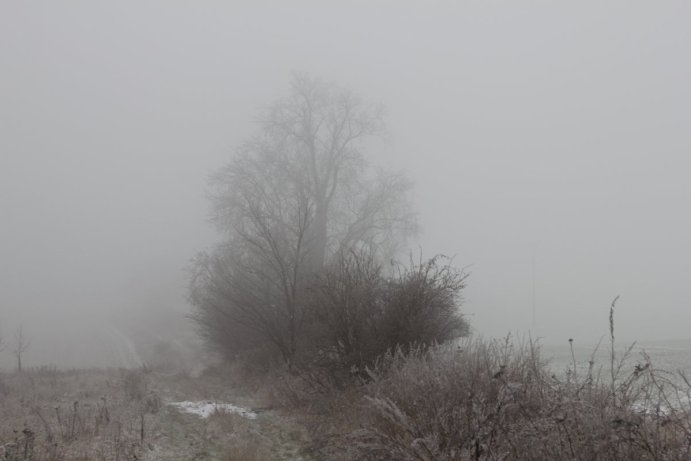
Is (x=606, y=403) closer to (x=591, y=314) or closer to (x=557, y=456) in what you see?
(x=557, y=456)

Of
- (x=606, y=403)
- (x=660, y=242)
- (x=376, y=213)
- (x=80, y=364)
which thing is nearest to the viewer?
(x=606, y=403)

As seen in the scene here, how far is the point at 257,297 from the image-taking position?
51.6 feet

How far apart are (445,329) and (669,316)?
56449mm

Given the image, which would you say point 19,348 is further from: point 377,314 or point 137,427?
point 377,314

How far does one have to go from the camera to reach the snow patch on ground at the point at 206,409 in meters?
9.77

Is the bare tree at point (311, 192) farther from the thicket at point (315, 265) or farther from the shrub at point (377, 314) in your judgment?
the shrub at point (377, 314)

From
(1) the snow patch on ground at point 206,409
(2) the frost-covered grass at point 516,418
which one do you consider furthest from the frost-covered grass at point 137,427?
(2) the frost-covered grass at point 516,418

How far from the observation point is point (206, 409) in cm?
1028

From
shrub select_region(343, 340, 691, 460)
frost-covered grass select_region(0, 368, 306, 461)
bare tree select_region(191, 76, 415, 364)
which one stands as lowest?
frost-covered grass select_region(0, 368, 306, 461)

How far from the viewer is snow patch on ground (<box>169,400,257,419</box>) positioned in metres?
9.77

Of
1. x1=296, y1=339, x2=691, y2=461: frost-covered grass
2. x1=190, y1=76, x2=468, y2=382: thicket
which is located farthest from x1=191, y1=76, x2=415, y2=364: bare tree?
x1=296, y1=339, x2=691, y2=461: frost-covered grass

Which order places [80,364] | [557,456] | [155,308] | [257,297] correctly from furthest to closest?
[155,308] → [80,364] → [257,297] → [557,456]

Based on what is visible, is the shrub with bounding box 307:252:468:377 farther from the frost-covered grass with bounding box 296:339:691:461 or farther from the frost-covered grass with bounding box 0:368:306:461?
the frost-covered grass with bounding box 296:339:691:461

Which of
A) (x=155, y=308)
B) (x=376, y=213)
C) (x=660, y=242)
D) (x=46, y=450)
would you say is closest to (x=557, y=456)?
(x=46, y=450)
